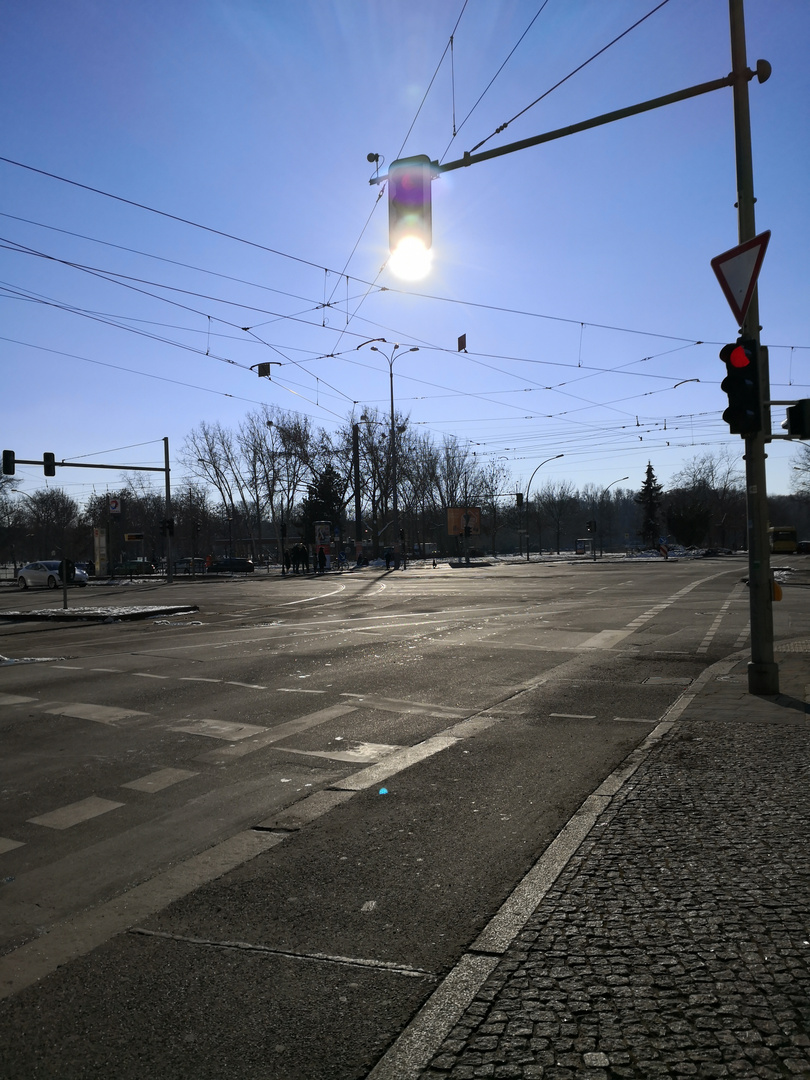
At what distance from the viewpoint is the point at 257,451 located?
8019 cm

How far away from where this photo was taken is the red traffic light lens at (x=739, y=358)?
8398 millimetres

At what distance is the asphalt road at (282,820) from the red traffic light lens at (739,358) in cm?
360

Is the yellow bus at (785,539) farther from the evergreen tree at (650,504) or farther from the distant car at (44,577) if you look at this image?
the distant car at (44,577)

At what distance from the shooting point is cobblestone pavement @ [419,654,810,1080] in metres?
2.55

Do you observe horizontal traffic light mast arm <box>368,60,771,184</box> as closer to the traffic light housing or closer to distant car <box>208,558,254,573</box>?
the traffic light housing

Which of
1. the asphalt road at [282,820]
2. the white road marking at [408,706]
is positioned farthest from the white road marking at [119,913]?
the white road marking at [408,706]

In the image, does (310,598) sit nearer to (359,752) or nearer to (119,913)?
(359,752)

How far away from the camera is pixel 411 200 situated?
32.7 ft

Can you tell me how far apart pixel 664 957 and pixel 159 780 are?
4.13 meters

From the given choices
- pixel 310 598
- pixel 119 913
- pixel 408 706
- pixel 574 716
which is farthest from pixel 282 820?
pixel 310 598

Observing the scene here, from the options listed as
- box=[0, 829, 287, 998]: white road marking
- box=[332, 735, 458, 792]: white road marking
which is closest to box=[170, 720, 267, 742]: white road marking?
box=[332, 735, 458, 792]: white road marking

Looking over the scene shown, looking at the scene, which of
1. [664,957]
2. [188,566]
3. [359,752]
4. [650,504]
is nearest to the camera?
[664,957]

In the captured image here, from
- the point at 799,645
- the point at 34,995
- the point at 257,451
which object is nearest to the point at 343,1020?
the point at 34,995

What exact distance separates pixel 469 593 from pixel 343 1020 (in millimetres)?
23631
